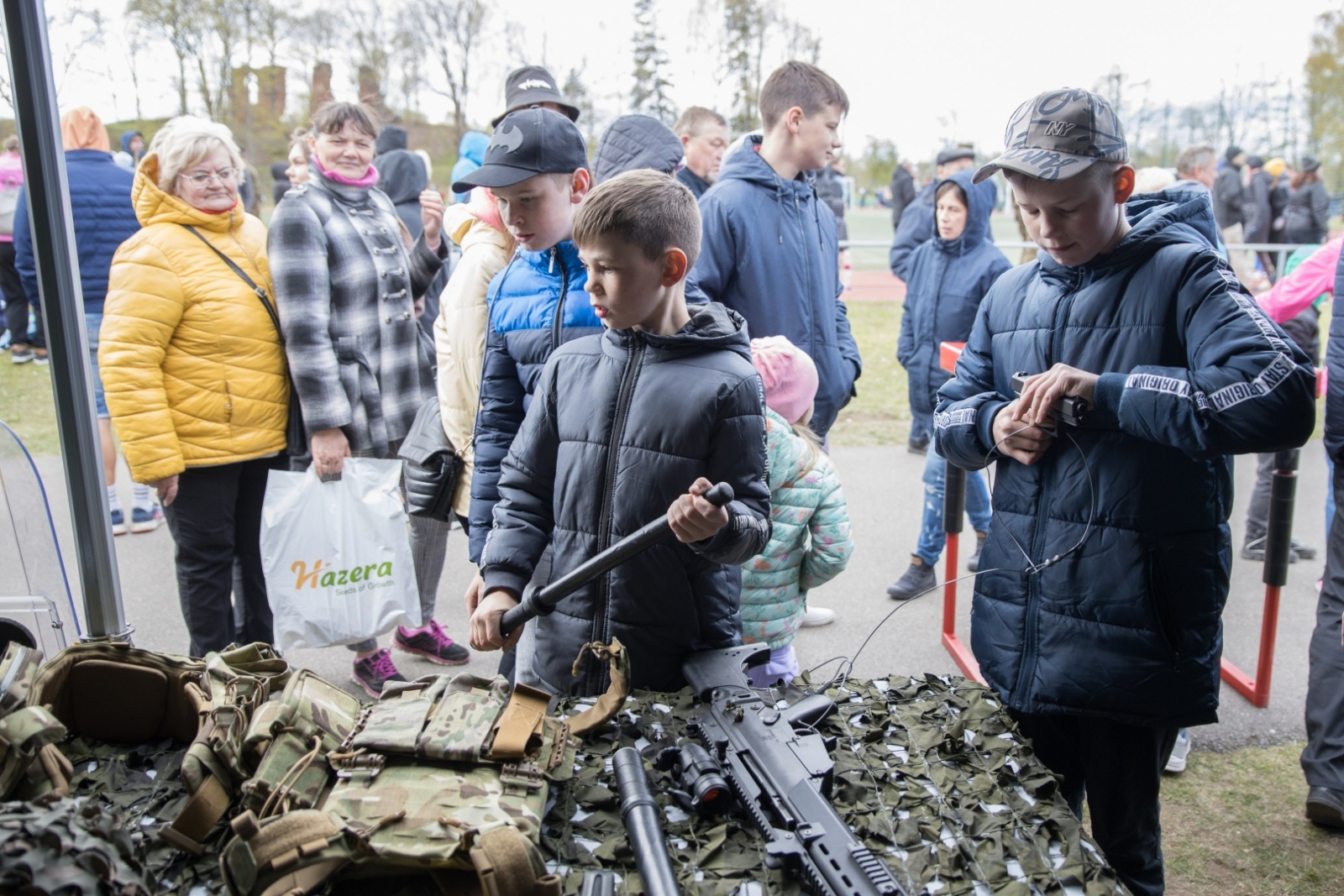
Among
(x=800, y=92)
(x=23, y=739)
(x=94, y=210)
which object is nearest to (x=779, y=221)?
(x=800, y=92)

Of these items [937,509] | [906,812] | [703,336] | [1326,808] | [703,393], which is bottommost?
[1326,808]

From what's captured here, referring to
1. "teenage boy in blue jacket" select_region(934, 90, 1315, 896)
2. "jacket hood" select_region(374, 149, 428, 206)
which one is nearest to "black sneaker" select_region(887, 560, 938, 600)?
"teenage boy in blue jacket" select_region(934, 90, 1315, 896)

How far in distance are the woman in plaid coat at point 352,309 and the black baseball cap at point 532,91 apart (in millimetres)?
558

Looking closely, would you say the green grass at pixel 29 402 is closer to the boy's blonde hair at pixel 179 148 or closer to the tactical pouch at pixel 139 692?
the boy's blonde hair at pixel 179 148

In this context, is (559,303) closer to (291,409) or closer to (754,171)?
(291,409)

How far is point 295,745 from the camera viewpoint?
4.89 ft

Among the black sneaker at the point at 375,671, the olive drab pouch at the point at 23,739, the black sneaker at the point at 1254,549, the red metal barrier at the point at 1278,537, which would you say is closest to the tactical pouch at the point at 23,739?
the olive drab pouch at the point at 23,739

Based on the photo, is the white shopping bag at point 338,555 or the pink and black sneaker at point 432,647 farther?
the pink and black sneaker at point 432,647

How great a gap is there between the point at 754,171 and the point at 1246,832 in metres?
2.80

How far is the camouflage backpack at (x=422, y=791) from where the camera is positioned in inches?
49.8

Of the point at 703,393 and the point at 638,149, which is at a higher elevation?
the point at 638,149

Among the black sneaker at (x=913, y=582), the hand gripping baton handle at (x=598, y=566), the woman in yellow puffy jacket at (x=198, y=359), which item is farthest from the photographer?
the black sneaker at (x=913, y=582)

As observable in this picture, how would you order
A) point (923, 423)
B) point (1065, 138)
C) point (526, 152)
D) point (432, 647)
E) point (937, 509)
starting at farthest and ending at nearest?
point (923, 423) < point (937, 509) < point (432, 647) < point (526, 152) < point (1065, 138)

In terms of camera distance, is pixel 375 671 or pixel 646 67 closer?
pixel 375 671
